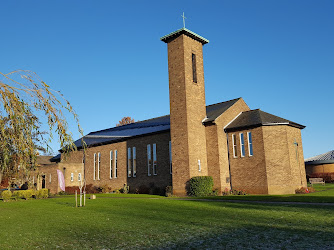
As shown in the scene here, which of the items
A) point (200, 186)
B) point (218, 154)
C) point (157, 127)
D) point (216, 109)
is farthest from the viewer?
point (157, 127)

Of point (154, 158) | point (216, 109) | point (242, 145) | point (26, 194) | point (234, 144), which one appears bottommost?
point (26, 194)

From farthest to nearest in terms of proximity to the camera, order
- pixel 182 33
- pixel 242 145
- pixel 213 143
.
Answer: pixel 182 33 → pixel 213 143 → pixel 242 145

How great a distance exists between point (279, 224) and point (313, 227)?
1.17 meters

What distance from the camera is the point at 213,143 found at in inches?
1190

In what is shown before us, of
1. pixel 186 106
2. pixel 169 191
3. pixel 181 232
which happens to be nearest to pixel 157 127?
pixel 186 106

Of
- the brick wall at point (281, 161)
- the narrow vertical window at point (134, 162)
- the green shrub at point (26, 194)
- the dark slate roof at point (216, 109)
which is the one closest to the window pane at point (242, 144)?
Result: the brick wall at point (281, 161)

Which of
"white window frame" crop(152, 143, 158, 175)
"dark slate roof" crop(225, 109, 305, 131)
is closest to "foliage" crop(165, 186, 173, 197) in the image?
"white window frame" crop(152, 143, 158, 175)

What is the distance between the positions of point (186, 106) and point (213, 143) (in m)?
4.44

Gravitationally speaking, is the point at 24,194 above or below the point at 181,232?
above

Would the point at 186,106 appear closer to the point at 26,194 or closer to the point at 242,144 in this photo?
the point at 242,144

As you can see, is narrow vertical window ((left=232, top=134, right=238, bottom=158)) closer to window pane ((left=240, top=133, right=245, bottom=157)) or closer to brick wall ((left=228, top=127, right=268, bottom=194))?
brick wall ((left=228, top=127, right=268, bottom=194))

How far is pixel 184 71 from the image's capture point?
30.1m

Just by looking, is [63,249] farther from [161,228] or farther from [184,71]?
[184,71]

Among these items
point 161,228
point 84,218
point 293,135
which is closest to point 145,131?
point 293,135
